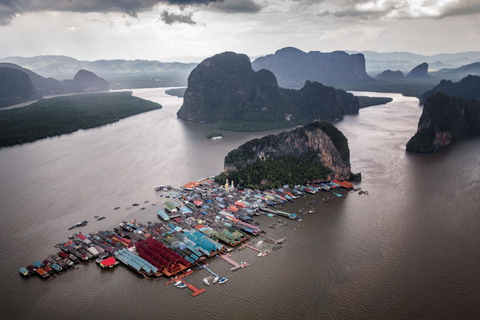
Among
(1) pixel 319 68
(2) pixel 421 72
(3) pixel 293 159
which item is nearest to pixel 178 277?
(3) pixel 293 159

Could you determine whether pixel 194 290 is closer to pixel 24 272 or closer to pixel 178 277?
pixel 178 277

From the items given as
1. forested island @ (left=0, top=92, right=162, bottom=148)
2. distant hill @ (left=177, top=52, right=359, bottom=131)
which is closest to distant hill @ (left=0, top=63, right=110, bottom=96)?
forested island @ (left=0, top=92, right=162, bottom=148)

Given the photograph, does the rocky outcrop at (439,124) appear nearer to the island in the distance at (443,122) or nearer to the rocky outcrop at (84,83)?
the island in the distance at (443,122)

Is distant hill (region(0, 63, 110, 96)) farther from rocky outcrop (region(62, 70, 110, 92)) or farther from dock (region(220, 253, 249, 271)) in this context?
dock (region(220, 253, 249, 271))

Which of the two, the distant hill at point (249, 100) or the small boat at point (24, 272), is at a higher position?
the distant hill at point (249, 100)

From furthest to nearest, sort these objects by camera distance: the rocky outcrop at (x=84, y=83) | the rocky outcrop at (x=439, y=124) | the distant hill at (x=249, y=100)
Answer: the rocky outcrop at (x=84, y=83), the distant hill at (x=249, y=100), the rocky outcrop at (x=439, y=124)

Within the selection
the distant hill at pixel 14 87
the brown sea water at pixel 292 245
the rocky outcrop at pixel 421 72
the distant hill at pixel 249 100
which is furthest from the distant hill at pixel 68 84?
the rocky outcrop at pixel 421 72

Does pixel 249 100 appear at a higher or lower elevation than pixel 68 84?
lower

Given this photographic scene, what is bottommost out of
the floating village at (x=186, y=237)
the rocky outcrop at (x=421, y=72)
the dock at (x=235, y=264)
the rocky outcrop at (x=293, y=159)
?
the dock at (x=235, y=264)
